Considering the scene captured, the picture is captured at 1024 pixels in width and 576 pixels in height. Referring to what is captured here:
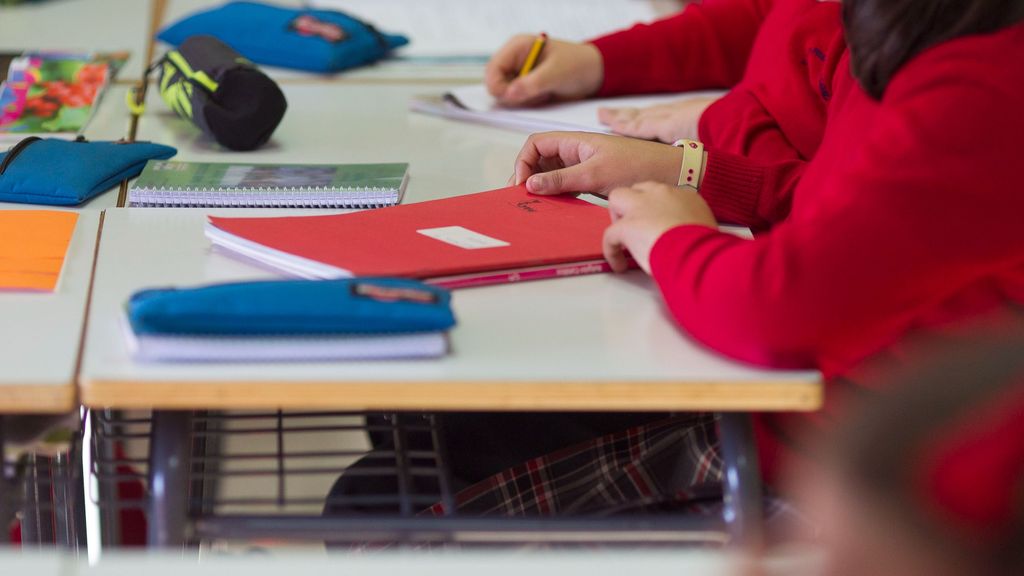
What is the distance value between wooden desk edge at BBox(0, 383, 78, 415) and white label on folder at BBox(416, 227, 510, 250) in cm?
36

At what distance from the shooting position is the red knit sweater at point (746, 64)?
136cm

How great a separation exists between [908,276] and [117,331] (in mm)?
589

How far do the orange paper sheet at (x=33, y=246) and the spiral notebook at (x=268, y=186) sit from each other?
9cm

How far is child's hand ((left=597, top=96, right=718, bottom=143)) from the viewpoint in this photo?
152 cm

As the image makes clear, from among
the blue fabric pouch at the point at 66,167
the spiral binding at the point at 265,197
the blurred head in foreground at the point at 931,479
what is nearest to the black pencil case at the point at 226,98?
the blue fabric pouch at the point at 66,167

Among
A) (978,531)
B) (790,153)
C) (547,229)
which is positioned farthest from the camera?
(790,153)

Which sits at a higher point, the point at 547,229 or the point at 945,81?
the point at 945,81

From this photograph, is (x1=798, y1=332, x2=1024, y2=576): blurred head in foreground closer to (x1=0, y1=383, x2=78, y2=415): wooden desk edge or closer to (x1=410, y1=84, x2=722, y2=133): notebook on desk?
(x1=0, y1=383, x2=78, y2=415): wooden desk edge

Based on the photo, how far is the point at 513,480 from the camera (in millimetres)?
1191

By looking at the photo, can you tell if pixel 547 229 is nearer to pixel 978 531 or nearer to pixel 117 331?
pixel 117 331

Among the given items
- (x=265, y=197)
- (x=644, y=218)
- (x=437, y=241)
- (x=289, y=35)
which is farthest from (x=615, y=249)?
(x=289, y=35)

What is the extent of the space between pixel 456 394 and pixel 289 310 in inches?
5.2

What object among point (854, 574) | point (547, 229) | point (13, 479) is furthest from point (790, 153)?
point (854, 574)

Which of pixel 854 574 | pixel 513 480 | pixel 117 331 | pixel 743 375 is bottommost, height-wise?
pixel 513 480
